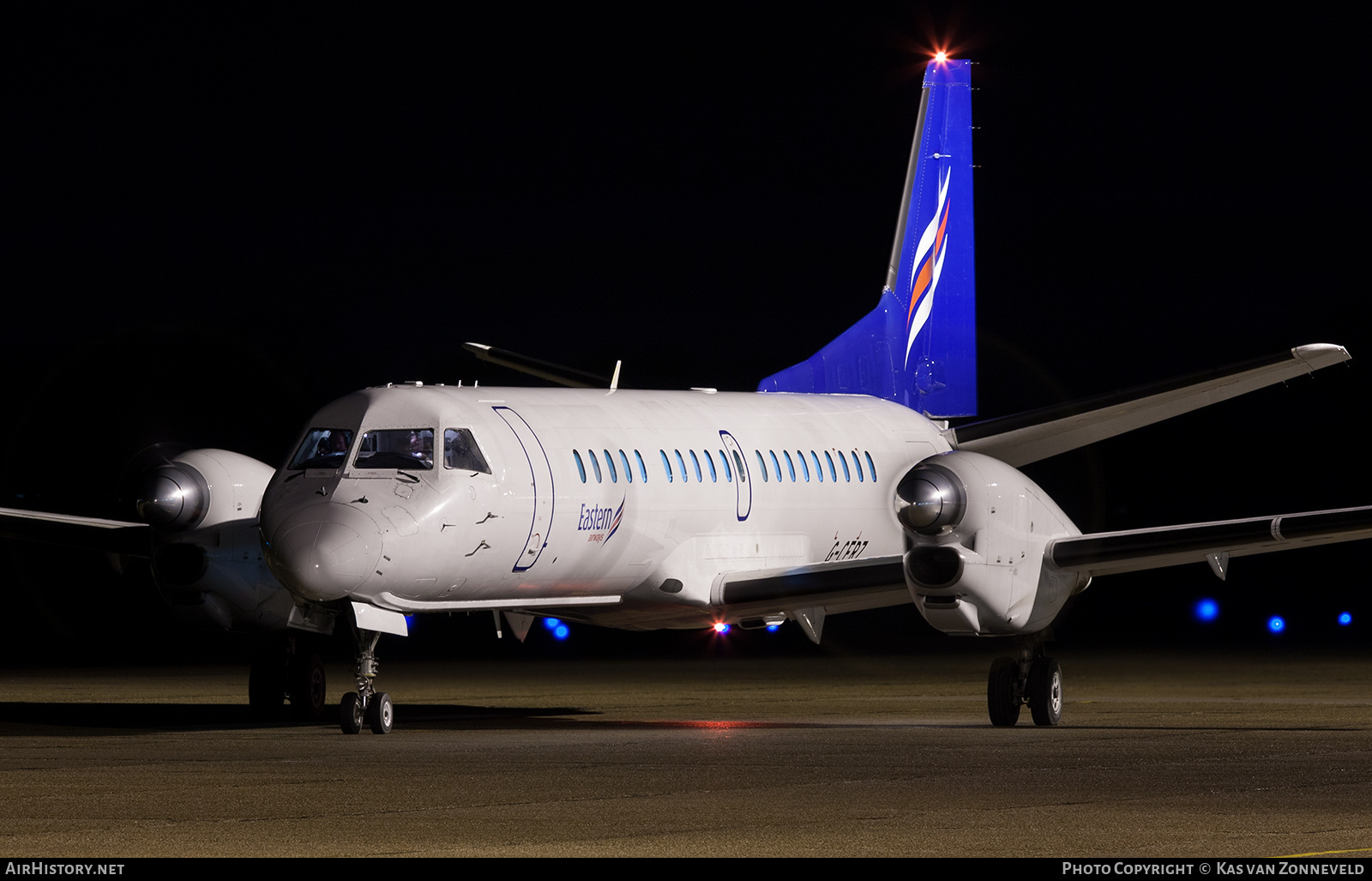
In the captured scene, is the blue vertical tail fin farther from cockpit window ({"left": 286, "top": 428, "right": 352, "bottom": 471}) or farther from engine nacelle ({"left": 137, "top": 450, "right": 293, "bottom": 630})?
cockpit window ({"left": 286, "top": 428, "right": 352, "bottom": 471})

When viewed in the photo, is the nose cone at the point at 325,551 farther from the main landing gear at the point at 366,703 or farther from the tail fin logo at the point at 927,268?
the tail fin logo at the point at 927,268

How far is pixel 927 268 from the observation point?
26797 millimetres

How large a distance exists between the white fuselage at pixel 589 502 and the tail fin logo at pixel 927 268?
2381 millimetres

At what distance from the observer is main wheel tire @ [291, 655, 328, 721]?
66.4 ft

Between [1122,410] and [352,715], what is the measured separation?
8.36 m

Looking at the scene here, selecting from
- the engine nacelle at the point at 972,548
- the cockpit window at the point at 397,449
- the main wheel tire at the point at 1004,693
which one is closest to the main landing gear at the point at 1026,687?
the main wheel tire at the point at 1004,693

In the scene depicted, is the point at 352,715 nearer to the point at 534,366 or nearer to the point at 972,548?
the point at 972,548

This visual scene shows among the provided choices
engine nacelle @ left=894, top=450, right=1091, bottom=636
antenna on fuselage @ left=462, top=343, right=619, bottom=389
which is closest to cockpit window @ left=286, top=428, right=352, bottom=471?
engine nacelle @ left=894, top=450, right=1091, bottom=636

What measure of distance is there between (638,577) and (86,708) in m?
6.51

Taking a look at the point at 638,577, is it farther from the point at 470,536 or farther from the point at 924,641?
the point at 924,641

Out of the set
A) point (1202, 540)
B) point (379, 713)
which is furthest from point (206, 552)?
point (1202, 540)

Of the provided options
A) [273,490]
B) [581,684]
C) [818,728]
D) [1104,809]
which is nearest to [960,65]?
[581,684]

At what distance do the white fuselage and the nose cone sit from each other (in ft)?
0.05
